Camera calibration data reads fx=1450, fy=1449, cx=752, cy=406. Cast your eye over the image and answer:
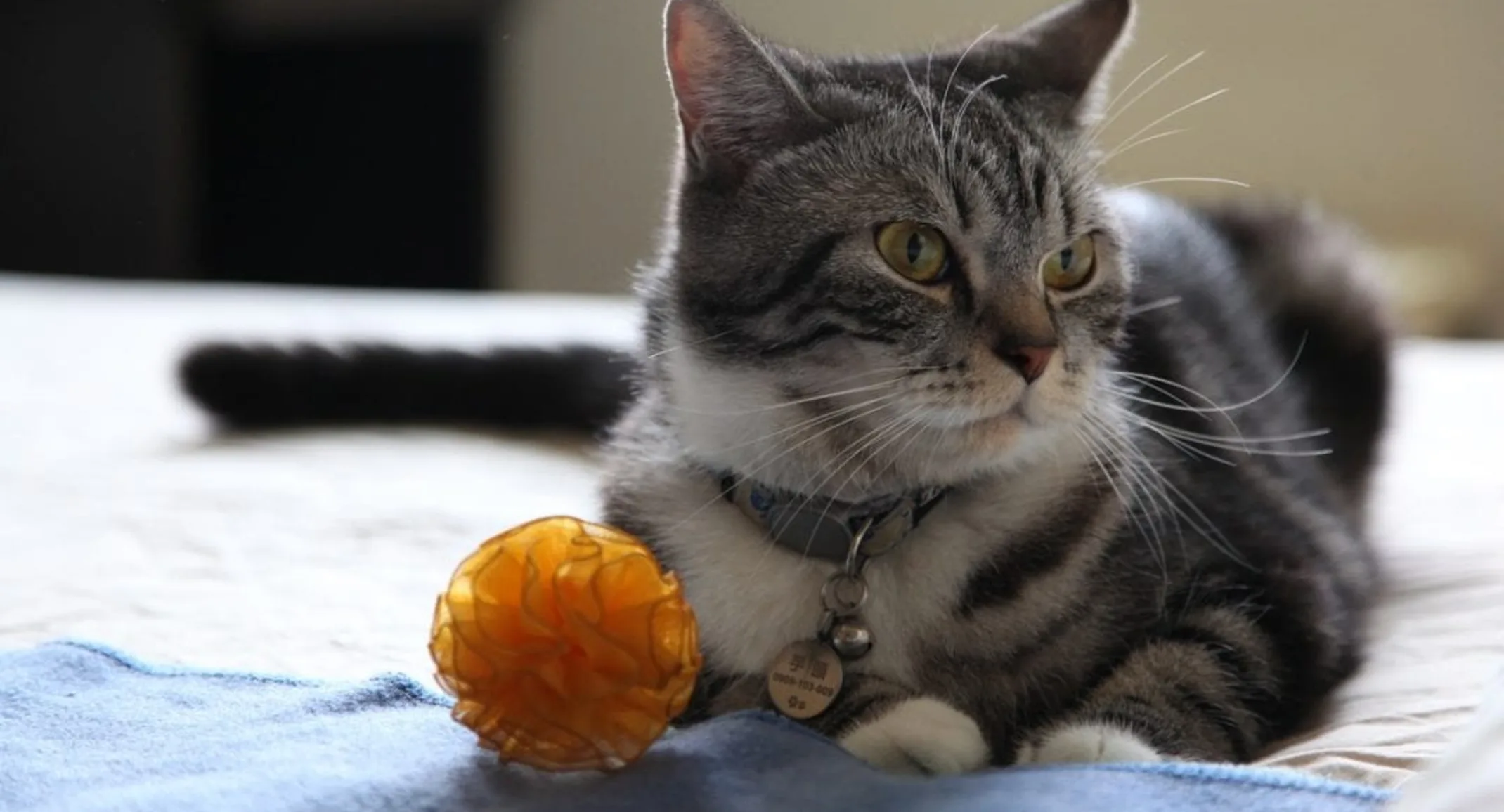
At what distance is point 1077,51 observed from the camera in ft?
4.44

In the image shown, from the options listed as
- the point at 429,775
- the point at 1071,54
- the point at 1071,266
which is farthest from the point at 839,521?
the point at 1071,54

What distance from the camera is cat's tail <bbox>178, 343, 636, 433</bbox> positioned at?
213 cm

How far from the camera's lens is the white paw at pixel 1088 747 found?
102 centimetres

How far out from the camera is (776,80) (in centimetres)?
117

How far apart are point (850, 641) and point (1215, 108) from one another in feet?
7.95

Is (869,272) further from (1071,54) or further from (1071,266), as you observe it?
Result: (1071,54)

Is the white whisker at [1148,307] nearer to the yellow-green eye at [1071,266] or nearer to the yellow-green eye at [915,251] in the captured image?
the yellow-green eye at [1071,266]

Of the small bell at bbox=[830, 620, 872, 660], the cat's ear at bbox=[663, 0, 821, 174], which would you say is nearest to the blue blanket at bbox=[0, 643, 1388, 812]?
the small bell at bbox=[830, 620, 872, 660]

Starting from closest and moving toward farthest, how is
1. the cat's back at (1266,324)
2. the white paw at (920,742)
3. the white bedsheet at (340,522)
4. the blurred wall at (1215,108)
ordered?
the white paw at (920,742), the white bedsheet at (340,522), the cat's back at (1266,324), the blurred wall at (1215,108)

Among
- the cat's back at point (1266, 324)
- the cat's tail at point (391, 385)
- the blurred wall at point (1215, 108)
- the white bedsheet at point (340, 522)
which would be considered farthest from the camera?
the blurred wall at point (1215, 108)

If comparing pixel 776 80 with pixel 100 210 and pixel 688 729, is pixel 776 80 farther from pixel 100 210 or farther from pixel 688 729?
pixel 100 210

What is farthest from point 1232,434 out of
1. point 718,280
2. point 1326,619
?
point 718,280

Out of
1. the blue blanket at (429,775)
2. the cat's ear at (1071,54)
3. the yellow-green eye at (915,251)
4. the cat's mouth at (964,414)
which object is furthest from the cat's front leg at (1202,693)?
the cat's ear at (1071,54)

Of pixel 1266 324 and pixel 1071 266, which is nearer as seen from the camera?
pixel 1071 266
